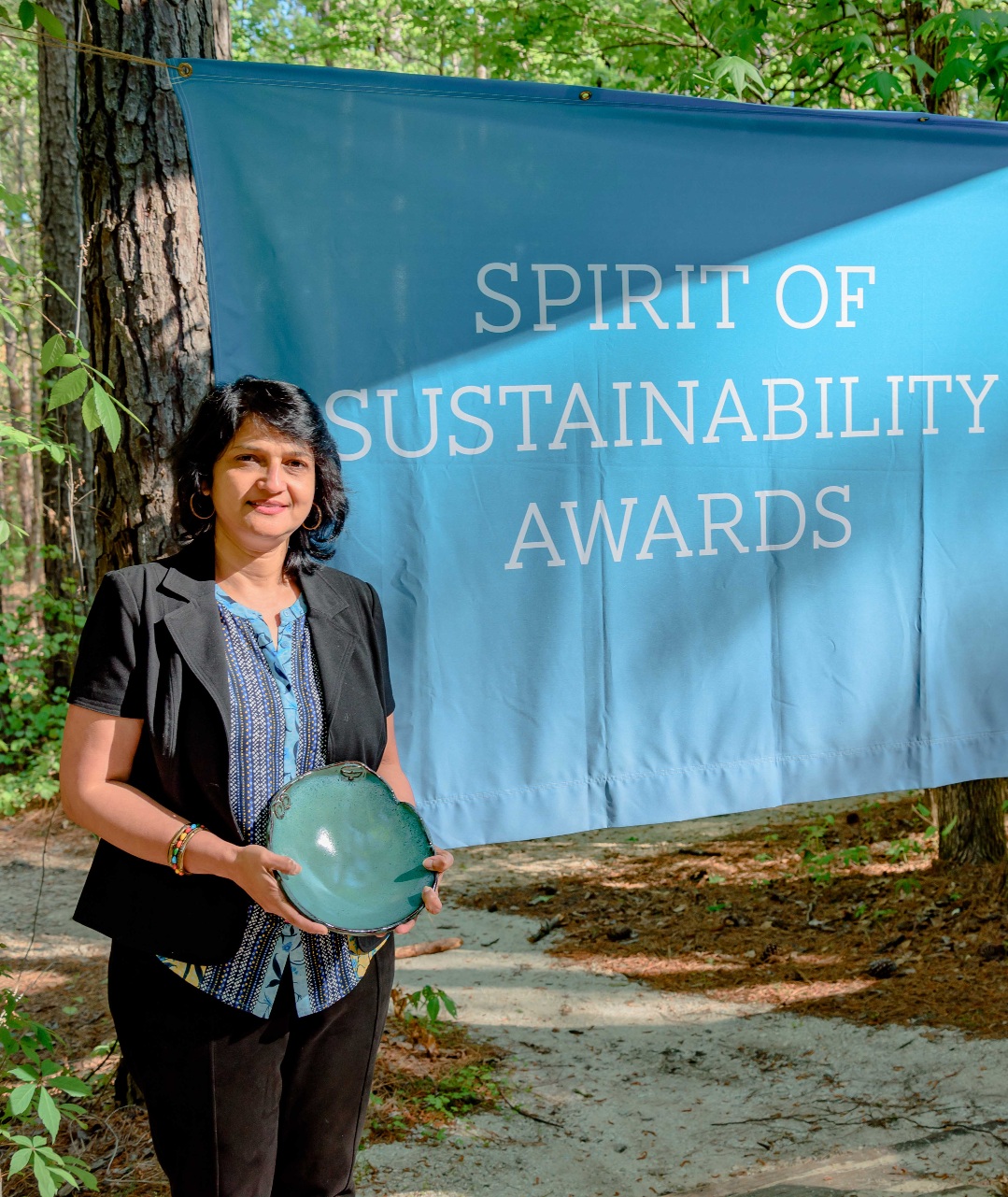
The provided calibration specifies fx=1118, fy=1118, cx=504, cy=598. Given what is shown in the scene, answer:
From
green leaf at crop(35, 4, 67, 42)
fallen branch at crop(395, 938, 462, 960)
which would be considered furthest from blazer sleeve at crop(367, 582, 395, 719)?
fallen branch at crop(395, 938, 462, 960)

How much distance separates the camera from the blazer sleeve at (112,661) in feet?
5.90

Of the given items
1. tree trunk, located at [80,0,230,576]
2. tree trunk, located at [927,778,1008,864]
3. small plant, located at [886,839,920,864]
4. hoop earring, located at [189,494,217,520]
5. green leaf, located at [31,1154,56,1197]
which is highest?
tree trunk, located at [80,0,230,576]

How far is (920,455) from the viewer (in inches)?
115

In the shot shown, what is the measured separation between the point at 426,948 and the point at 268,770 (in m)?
3.13

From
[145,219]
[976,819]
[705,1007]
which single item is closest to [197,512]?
[145,219]

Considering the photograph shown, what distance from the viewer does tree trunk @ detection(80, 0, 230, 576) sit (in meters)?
2.71

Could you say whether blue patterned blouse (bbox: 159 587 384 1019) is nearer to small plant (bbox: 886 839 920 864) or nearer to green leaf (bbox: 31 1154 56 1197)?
green leaf (bbox: 31 1154 56 1197)

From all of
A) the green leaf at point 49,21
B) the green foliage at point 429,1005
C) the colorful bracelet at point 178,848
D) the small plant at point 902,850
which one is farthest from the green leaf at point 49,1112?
the small plant at point 902,850

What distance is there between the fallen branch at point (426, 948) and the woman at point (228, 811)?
270cm

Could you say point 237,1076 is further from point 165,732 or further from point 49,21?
point 49,21

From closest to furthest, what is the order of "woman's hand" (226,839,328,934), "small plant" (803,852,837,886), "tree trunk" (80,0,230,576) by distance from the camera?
"woman's hand" (226,839,328,934) → "tree trunk" (80,0,230,576) → "small plant" (803,852,837,886)

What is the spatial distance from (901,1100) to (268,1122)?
7.42 feet

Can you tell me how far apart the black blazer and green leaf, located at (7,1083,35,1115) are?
0.45m

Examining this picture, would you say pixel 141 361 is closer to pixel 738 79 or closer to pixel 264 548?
pixel 264 548
